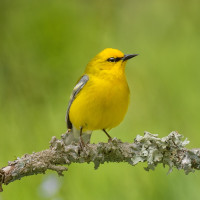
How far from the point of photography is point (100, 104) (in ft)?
15.0

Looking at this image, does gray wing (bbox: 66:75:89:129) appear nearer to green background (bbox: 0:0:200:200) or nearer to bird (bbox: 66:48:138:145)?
bird (bbox: 66:48:138:145)

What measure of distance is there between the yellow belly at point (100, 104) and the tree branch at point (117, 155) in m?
0.78

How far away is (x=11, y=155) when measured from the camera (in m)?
3.87

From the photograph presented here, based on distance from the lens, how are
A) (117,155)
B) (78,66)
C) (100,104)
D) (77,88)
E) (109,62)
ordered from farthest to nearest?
1. (109,62)
2. (77,88)
3. (100,104)
4. (78,66)
5. (117,155)

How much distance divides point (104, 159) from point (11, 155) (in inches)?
32.7

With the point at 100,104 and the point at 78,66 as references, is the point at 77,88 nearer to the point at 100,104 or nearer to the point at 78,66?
the point at 100,104

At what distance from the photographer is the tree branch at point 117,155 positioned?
3297 mm

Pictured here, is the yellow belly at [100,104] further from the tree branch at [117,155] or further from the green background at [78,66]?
the tree branch at [117,155]

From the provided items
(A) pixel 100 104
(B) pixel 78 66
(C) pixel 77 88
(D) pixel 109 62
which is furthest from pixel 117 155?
(D) pixel 109 62

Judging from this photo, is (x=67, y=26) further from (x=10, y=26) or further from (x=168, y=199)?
(x=168, y=199)

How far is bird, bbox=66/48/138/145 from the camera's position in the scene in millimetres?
4594

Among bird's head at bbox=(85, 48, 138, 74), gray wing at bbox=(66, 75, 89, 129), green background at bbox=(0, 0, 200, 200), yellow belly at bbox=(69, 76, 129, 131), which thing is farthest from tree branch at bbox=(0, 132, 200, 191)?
bird's head at bbox=(85, 48, 138, 74)

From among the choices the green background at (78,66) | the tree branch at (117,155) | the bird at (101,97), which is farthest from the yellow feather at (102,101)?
the tree branch at (117,155)

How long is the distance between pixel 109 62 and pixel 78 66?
2.58ft
